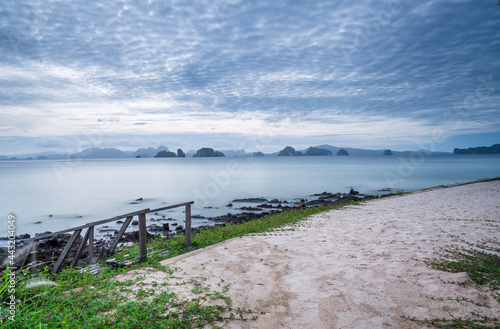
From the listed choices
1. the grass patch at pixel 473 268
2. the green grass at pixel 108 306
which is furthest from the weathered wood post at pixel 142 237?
the grass patch at pixel 473 268

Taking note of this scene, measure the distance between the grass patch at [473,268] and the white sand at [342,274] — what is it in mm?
172

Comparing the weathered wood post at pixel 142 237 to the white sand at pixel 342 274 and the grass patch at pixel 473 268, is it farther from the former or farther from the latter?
the grass patch at pixel 473 268

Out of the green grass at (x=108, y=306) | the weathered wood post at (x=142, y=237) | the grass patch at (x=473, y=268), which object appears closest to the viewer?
the green grass at (x=108, y=306)

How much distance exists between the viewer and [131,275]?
675 centimetres

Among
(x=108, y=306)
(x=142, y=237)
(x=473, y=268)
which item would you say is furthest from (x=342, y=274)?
(x=142, y=237)

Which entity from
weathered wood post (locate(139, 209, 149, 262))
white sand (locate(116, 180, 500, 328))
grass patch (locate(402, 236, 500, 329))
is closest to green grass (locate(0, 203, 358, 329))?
white sand (locate(116, 180, 500, 328))

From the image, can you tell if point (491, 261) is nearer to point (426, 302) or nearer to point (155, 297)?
point (426, 302)

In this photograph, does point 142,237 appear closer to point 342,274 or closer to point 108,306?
point 108,306

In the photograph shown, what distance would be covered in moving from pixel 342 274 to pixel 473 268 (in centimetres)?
306

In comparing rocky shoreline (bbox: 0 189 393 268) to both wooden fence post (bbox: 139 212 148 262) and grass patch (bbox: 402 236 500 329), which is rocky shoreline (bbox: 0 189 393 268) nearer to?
wooden fence post (bbox: 139 212 148 262)

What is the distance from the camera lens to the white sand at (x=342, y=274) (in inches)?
197

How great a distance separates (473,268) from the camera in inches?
262

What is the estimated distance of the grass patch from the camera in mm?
4629

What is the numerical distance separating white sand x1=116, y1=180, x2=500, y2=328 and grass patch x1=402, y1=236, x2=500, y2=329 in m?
0.17
